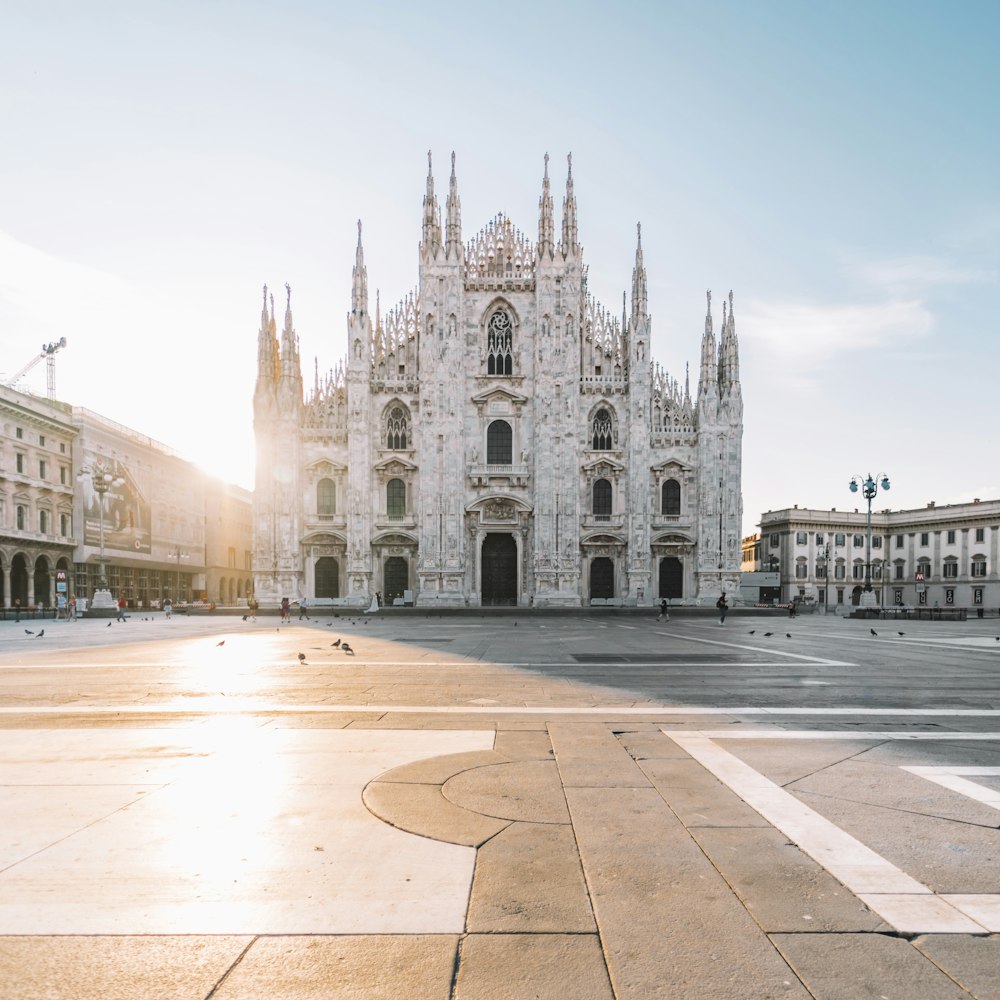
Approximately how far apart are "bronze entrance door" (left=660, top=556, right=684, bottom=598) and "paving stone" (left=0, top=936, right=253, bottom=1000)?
146ft

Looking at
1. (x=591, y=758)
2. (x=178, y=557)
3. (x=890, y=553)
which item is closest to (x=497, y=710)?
(x=591, y=758)

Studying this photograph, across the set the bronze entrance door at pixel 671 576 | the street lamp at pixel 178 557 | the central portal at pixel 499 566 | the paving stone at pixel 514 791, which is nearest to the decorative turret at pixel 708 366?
the bronze entrance door at pixel 671 576

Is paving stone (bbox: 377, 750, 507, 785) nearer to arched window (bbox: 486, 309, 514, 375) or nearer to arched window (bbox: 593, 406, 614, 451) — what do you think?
arched window (bbox: 593, 406, 614, 451)

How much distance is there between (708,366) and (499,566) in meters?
17.7

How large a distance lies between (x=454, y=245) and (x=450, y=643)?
3187 centimetres

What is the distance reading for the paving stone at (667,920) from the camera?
286 cm

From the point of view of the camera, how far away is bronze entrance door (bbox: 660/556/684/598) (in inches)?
1826

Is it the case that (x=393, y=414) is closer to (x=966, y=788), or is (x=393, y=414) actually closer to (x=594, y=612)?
(x=594, y=612)

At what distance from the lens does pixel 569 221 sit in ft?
151

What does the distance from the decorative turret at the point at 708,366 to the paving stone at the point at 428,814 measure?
1710 inches

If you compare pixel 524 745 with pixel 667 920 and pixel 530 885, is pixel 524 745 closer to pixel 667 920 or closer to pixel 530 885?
pixel 530 885

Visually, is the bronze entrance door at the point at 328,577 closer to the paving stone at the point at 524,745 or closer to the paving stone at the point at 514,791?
the paving stone at the point at 524,745

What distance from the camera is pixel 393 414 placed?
46.3 meters

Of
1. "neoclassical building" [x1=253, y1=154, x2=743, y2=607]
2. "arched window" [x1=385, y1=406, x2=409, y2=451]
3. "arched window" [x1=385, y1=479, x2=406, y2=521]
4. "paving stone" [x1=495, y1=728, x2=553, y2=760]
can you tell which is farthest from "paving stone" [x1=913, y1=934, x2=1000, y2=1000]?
"arched window" [x1=385, y1=406, x2=409, y2=451]
